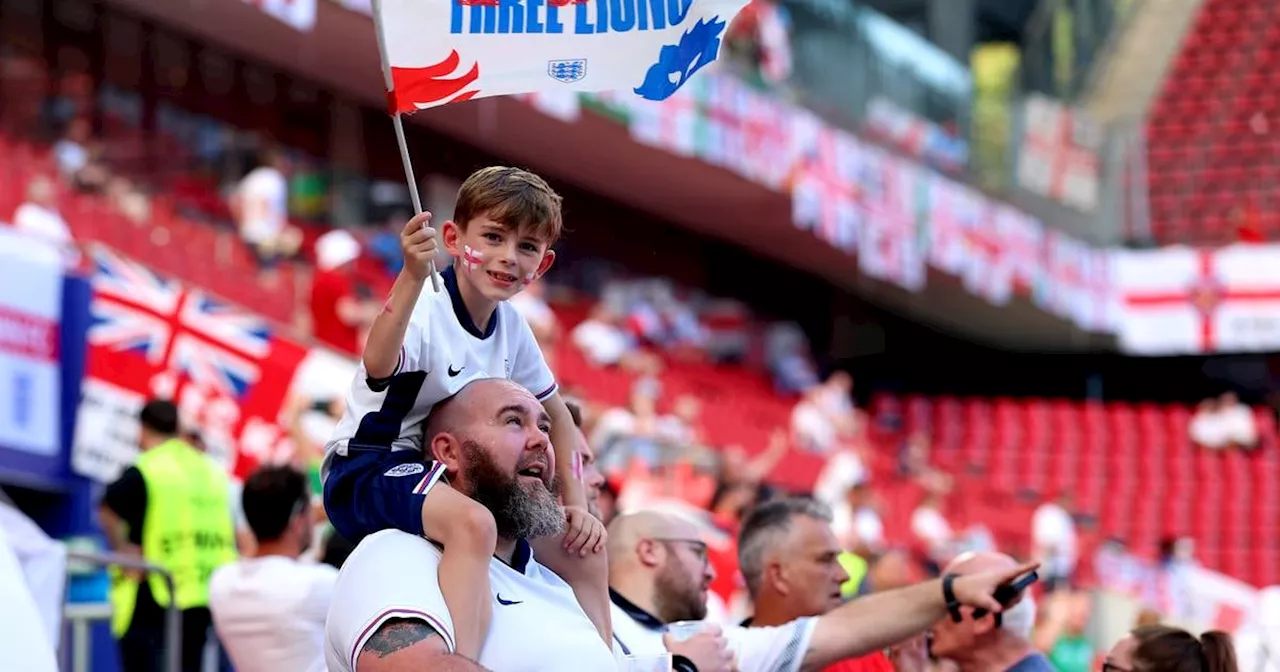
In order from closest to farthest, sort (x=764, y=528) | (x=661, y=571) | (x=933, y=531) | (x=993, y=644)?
(x=661, y=571), (x=993, y=644), (x=764, y=528), (x=933, y=531)

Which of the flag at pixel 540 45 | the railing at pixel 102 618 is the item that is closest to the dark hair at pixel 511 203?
the flag at pixel 540 45

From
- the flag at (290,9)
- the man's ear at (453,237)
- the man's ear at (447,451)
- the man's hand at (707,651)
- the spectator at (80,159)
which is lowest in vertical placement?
the man's hand at (707,651)

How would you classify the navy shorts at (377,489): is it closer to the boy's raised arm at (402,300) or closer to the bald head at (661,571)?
the boy's raised arm at (402,300)

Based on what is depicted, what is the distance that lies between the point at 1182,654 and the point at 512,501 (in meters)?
1.74

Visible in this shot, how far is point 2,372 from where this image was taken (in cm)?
826

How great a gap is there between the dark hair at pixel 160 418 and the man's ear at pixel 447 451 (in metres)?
3.36

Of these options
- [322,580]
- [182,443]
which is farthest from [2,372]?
[322,580]

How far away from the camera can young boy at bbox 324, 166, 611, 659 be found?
11.5 feet

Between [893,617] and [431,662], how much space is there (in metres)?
1.28

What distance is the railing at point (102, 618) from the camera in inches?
247

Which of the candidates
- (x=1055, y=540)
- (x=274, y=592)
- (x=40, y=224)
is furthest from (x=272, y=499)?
(x=1055, y=540)

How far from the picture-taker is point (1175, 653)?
4500 millimetres

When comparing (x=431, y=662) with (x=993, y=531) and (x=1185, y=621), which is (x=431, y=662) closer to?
(x=1185, y=621)

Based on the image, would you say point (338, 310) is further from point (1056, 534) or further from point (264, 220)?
point (1056, 534)
